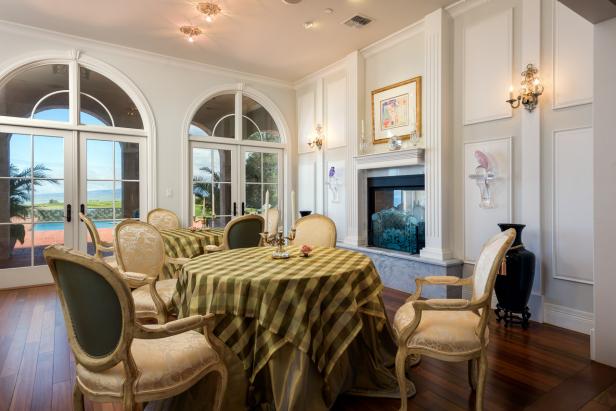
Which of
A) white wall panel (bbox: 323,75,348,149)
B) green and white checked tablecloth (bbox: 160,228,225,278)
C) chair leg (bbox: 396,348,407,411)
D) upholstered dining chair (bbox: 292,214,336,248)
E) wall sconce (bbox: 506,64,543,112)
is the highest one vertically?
white wall panel (bbox: 323,75,348,149)

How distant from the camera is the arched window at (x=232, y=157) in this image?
5684 millimetres

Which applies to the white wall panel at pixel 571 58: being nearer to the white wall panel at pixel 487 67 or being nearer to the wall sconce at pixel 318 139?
the white wall panel at pixel 487 67

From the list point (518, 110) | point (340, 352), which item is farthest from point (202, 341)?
point (518, 110)

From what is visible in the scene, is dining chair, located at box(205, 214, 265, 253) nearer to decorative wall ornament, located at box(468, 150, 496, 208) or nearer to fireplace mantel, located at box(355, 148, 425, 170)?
fireplace mantel, located at box(355, 148, 425, 170)

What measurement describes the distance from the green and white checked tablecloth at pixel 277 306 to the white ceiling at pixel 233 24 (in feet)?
10.3

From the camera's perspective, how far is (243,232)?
10.5 ft

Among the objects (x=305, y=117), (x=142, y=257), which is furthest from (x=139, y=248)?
(x=305, y=117)

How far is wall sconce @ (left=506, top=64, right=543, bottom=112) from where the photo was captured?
3.17 metres

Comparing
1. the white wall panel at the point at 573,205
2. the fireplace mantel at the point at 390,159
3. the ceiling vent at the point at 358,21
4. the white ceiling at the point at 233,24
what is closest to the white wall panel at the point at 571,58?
the white wall panel at the point at 573,205

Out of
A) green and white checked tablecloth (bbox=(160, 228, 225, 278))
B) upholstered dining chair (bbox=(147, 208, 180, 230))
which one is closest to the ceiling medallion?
green and white checked tablecloth (bbox=(160, 228, 225, 278))

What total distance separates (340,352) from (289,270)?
49 cm

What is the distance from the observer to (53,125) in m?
4.55

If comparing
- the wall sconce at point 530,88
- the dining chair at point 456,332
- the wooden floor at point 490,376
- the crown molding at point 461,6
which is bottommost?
the wooden floor at point 490,376

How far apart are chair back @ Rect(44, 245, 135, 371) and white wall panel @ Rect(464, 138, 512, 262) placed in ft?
11.2
